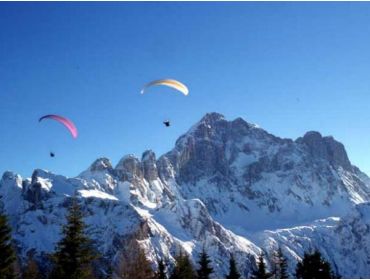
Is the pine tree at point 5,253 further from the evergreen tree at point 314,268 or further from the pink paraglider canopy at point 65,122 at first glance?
the evergreen tree at point 314,268

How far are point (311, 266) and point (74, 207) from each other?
2073cm

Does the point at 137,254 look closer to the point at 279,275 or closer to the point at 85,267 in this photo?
the point at 85,267

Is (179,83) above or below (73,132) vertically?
above

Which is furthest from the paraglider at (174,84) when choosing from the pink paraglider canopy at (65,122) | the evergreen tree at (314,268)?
the evergreen tree at (314,268)

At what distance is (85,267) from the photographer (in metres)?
35.2

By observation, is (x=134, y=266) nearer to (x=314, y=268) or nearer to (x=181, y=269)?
(x=181, y=269)

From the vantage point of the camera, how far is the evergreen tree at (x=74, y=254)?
112ft

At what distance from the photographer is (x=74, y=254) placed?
3438cm

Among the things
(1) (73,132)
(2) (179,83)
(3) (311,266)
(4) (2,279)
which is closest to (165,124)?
(2) (179,83)

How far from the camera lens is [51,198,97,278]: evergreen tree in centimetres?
3403

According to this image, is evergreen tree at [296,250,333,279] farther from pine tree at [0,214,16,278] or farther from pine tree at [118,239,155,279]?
pine tree at [0,214,16,278]

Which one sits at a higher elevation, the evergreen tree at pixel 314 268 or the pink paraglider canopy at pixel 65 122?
the pink paraglider canopy at pixel 65 122

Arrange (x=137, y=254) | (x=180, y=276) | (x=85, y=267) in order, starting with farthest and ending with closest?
(x=180, y=276), (x=137, y=254), (x=85, y=267)

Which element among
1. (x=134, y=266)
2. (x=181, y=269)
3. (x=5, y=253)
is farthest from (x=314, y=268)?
(x=5, y=253)
